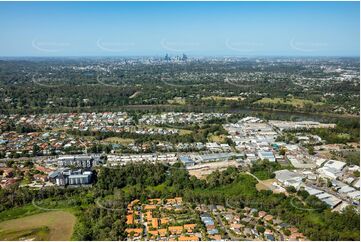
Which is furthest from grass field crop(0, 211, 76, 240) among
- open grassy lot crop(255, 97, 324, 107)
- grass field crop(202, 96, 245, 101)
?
open grassy lot crop(255, 97, 324, 107)

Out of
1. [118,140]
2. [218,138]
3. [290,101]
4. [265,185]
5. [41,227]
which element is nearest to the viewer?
[41,227]

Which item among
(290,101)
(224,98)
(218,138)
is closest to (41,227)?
(218,138)

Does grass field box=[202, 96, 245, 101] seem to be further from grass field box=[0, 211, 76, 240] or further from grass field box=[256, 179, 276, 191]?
grass field box=[0, 211, 76, 240]

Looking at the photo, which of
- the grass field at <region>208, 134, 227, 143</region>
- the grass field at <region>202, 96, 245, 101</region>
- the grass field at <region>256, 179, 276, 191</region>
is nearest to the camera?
the grass field at <region>256, 179, 276, 191</region>

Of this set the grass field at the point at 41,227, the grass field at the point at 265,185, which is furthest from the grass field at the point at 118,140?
the grass field at the point at 265,185

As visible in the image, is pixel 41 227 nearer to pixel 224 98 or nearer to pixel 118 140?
pixel 118 140

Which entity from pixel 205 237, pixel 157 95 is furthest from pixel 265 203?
pixel 157 95

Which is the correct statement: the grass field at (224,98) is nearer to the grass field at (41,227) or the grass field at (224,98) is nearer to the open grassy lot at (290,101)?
the open grassy lot at (290,101)

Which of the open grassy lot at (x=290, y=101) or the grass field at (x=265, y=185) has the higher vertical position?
the open grassy lot at (x=290, y=101)
